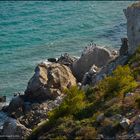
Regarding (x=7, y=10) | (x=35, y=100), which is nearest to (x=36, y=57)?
(x=35, y=100)

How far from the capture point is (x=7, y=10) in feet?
312

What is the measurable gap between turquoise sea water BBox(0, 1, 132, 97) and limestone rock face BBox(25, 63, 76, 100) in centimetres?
535

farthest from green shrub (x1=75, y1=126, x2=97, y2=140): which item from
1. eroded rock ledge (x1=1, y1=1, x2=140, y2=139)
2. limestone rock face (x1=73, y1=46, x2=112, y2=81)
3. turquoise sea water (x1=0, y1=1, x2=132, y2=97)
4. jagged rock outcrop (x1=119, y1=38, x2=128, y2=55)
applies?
turquoise sea water (x1=0, y1=1, x2=132, y2=97)

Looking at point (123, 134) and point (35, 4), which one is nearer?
point (123, 134)

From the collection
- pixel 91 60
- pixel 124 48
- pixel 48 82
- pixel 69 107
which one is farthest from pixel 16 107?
pixel 69 107

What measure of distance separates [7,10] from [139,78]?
6105 cm

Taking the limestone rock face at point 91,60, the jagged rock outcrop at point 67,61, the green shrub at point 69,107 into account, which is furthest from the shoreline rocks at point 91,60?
the green shrub at point 69,107

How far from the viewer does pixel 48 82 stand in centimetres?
5359

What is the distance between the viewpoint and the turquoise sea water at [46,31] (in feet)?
218

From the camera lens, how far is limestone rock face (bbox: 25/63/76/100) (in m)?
52.8

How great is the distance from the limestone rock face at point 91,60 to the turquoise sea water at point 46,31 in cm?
695

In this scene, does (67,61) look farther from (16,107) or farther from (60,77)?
(16,107)

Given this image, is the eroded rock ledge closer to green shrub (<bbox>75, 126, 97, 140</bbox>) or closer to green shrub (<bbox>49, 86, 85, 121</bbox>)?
green shrub (<bbox>49, 86, 85, 121</bbox>)

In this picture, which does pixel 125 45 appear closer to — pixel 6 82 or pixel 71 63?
pixel 71 63
